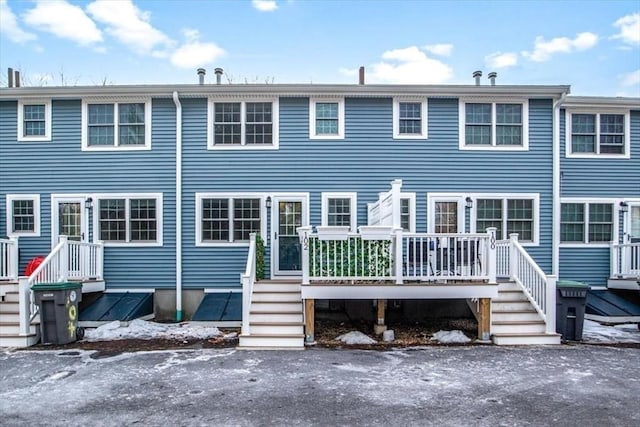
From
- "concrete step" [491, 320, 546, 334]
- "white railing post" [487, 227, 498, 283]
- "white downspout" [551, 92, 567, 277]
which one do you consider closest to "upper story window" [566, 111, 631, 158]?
"white downspout" [551, 92, 567, 277]

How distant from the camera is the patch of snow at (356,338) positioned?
7798 mm

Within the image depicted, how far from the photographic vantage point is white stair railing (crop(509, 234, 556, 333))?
25.7 ft

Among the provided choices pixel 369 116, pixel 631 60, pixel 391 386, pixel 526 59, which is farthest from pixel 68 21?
pixel 631 60

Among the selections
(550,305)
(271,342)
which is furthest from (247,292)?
(550,305)

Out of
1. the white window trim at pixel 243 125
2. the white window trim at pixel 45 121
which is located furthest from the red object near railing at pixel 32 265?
the white window trim at pixel 243 125

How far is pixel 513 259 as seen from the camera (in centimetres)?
905

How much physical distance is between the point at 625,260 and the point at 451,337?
5589 mm

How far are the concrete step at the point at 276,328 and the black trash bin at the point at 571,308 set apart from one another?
467cm

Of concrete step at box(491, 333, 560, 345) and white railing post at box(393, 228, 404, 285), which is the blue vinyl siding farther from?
concrete step at box(491, 333, 560, 345)

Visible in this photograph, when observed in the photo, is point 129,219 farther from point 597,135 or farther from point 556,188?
point 597,135

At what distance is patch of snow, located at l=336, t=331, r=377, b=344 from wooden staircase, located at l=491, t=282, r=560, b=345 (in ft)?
7.15

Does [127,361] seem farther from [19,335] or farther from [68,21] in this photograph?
[68,21]

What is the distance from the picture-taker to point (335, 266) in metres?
7.73

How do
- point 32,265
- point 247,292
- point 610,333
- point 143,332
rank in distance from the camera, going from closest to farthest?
point 247,292
point 143,332
point 610,333
point 32,265
